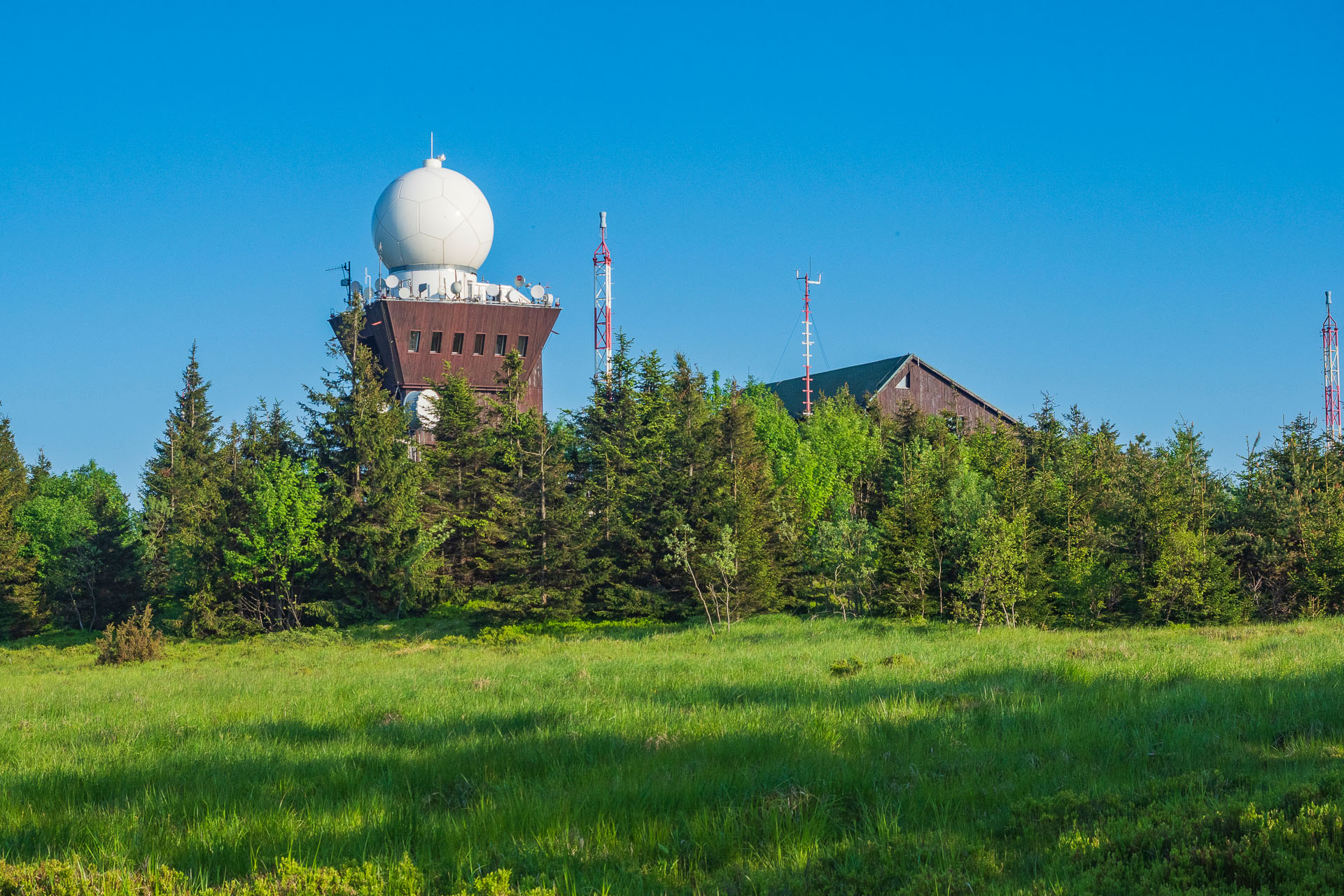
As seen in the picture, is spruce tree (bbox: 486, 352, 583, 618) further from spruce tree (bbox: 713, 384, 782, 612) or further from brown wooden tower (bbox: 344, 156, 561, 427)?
brown wooden tower (bbox: 344, 156, 561, 427)

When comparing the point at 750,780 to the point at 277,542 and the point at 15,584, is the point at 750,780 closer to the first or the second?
the point at 277,542

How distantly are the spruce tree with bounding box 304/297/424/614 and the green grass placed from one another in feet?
96.1

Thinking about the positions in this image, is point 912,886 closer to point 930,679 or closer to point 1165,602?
point 930,679

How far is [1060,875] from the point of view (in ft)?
19.2

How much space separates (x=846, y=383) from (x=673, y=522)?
35.1 meters

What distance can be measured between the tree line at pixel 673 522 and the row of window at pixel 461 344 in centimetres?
240

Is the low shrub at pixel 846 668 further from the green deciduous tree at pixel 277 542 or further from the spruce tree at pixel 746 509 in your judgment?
the green deciduous tree at pixel 277 542

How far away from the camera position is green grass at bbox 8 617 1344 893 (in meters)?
6.16

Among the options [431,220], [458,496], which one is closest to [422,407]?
[458,496]

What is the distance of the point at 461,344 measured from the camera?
61312mm

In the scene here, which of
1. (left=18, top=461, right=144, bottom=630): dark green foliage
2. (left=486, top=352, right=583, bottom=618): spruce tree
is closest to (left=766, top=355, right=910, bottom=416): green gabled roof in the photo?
(left=486, top=352, right=583, bottom=618): spruce tree

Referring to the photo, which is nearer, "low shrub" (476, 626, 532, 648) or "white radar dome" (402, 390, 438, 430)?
"low shrub" (476, 626, 532, 648)

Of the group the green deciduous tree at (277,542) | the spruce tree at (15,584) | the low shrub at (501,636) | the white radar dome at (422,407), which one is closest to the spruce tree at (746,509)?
the low shrub at (501,636)

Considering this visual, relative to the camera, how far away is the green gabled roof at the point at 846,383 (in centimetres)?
6888
